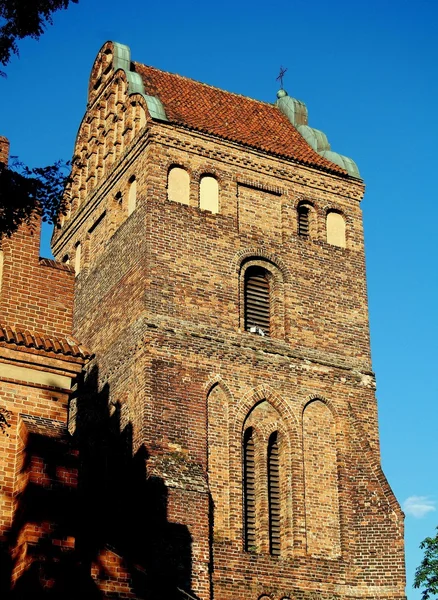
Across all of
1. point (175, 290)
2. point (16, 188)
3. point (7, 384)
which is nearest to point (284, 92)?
point (175, 290)

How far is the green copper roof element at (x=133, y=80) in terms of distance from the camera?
28016mm

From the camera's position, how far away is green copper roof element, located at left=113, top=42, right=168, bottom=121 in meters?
28.0

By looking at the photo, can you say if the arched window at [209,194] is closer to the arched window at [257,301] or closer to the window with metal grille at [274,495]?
the arched window at [257,301]

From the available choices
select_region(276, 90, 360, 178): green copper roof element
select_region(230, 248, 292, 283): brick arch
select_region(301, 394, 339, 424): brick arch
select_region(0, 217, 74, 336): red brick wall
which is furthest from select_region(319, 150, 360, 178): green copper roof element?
select_region(0, 217, 74, 336): red brick wall

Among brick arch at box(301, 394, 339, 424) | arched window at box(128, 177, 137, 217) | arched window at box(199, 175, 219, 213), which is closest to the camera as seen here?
brick arch at box(301, 394, 339, 424)

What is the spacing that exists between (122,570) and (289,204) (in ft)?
45.1

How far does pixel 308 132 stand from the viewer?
104 ft

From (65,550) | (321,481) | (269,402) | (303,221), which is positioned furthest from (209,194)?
(65,550)

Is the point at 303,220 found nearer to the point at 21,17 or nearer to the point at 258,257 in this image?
the point at 258,257

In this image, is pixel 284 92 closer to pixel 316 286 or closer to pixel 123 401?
pixel 316 286

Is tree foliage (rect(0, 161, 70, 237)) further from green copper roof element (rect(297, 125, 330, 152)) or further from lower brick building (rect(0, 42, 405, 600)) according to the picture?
green copper roof element (rect(297, 125, 330, 152))

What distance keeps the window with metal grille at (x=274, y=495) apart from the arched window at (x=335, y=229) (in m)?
5.77

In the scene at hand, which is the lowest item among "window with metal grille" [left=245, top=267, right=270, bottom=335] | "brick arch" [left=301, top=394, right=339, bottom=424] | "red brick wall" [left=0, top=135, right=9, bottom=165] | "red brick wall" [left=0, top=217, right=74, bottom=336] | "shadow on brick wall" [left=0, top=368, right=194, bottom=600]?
"shadow on brick wall" [left=0, top=368, right=194, bottom=600]

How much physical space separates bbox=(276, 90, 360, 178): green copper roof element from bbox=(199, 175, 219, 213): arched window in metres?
3.91
